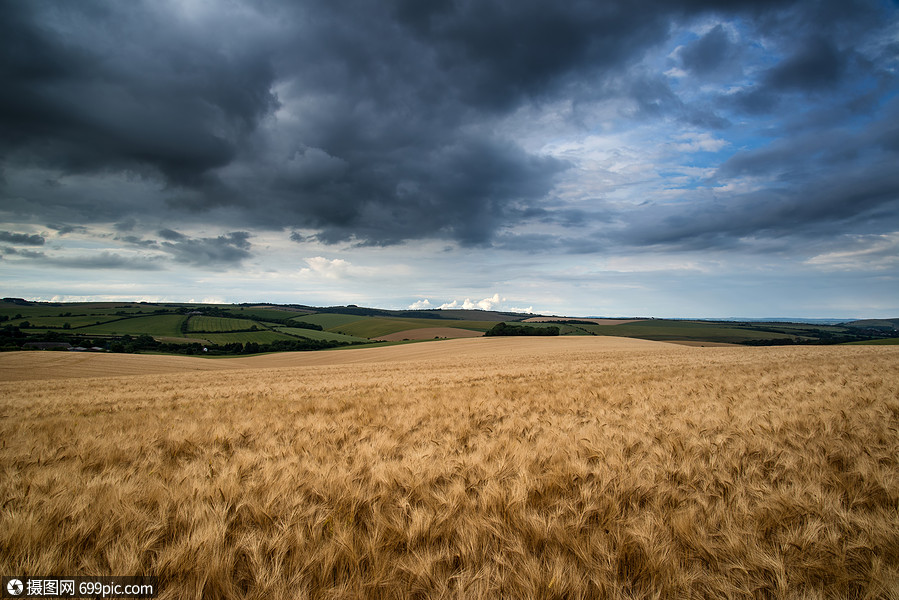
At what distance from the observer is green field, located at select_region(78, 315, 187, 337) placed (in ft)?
245

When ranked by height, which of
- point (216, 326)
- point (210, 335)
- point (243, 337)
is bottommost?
point (243, 337)

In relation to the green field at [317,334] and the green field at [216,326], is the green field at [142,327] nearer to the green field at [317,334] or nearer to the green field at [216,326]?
the green field at [216,326]

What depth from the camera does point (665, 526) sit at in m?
2.36

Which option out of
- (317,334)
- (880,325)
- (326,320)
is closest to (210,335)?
(317,334)

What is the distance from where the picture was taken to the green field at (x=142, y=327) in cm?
7481

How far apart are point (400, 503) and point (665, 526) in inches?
74.0

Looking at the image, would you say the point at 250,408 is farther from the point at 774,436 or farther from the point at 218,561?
the point at 774,436

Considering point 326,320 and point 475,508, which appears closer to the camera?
point 475,508

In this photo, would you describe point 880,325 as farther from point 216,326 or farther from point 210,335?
point 216,326

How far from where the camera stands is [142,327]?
265ft

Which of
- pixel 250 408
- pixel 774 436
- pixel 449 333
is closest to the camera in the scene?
pixel 774 436

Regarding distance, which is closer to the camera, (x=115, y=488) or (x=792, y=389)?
(x=115, y=488)

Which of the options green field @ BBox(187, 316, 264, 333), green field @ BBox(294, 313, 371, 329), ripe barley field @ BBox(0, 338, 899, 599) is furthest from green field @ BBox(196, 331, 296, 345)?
ripe barley field @ BBox(0, 338, 899, 599)

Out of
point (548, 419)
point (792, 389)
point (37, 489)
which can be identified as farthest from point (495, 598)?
point (792, 389)
